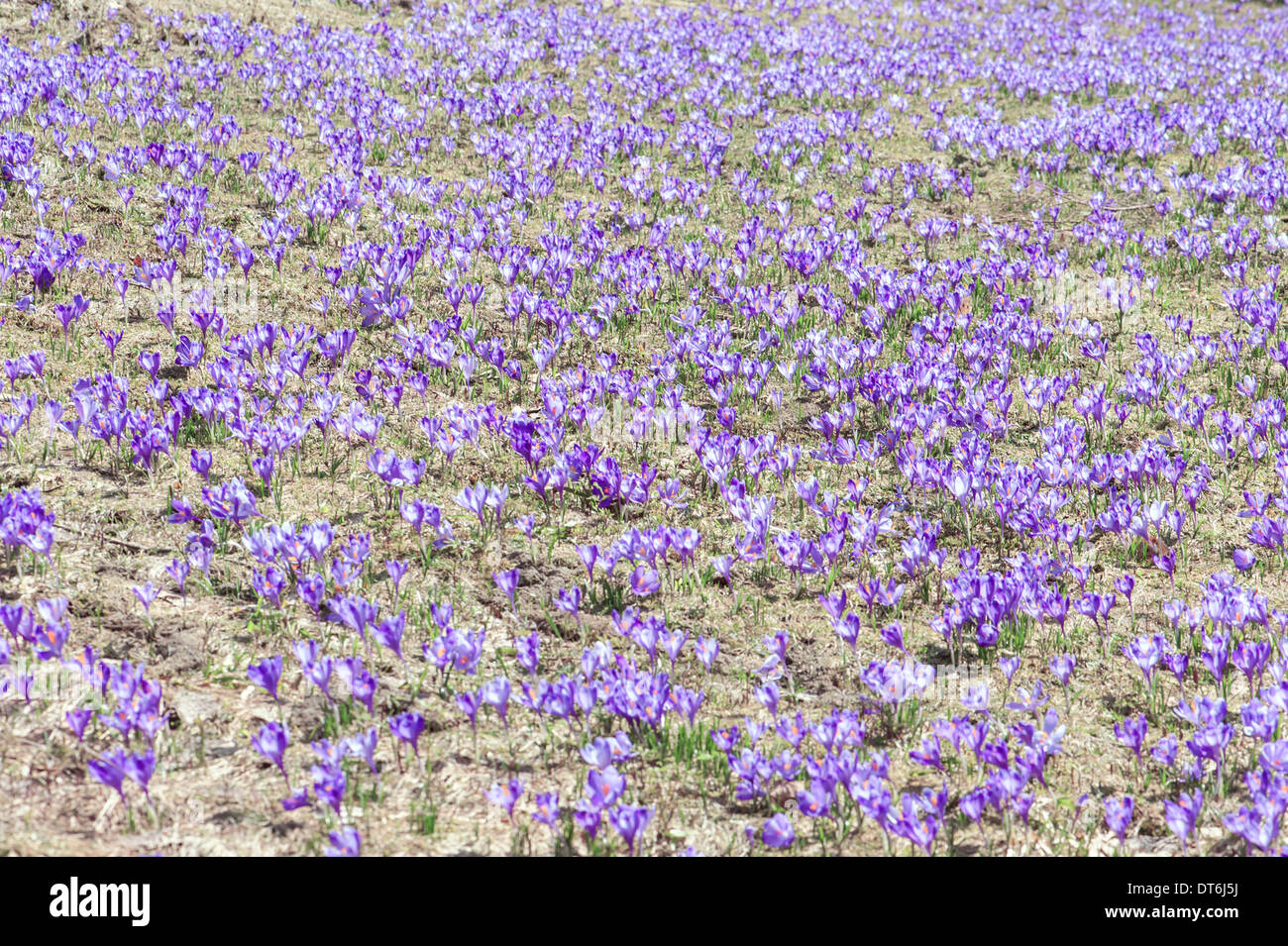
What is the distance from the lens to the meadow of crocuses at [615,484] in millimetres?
3906

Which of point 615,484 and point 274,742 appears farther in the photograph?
point 615,484

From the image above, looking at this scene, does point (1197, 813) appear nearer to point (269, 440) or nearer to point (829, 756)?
point (829, 756)

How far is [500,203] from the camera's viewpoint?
32.3ft

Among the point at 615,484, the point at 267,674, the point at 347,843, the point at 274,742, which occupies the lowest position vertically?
the point at 347,843

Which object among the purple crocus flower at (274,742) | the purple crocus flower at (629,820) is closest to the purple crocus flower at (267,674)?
the purple crocus flower at (274,742)

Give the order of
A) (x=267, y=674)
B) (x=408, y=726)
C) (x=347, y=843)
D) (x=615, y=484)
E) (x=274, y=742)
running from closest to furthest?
(x=347, y=843), (x=274, y=742), (x=408, y=726), (x=267, y=674), (x=615, y=484)

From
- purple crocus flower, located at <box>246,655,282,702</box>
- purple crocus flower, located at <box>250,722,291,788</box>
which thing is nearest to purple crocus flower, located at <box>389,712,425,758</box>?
purple crocus flower, located at <box>250,722,291,788</box>

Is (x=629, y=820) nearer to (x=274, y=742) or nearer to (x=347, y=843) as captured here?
(x=347, y=843)

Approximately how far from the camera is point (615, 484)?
5.77 metres

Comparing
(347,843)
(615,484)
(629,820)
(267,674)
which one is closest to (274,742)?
(267,674)

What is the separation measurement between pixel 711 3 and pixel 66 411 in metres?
19.0

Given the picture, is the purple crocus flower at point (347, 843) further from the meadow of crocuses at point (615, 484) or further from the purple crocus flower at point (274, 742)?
the purple crocus flower at point (274, 742)

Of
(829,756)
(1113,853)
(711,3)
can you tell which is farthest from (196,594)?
(711,3)

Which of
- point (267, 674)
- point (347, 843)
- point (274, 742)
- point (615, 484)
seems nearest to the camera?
point (347, 843)
